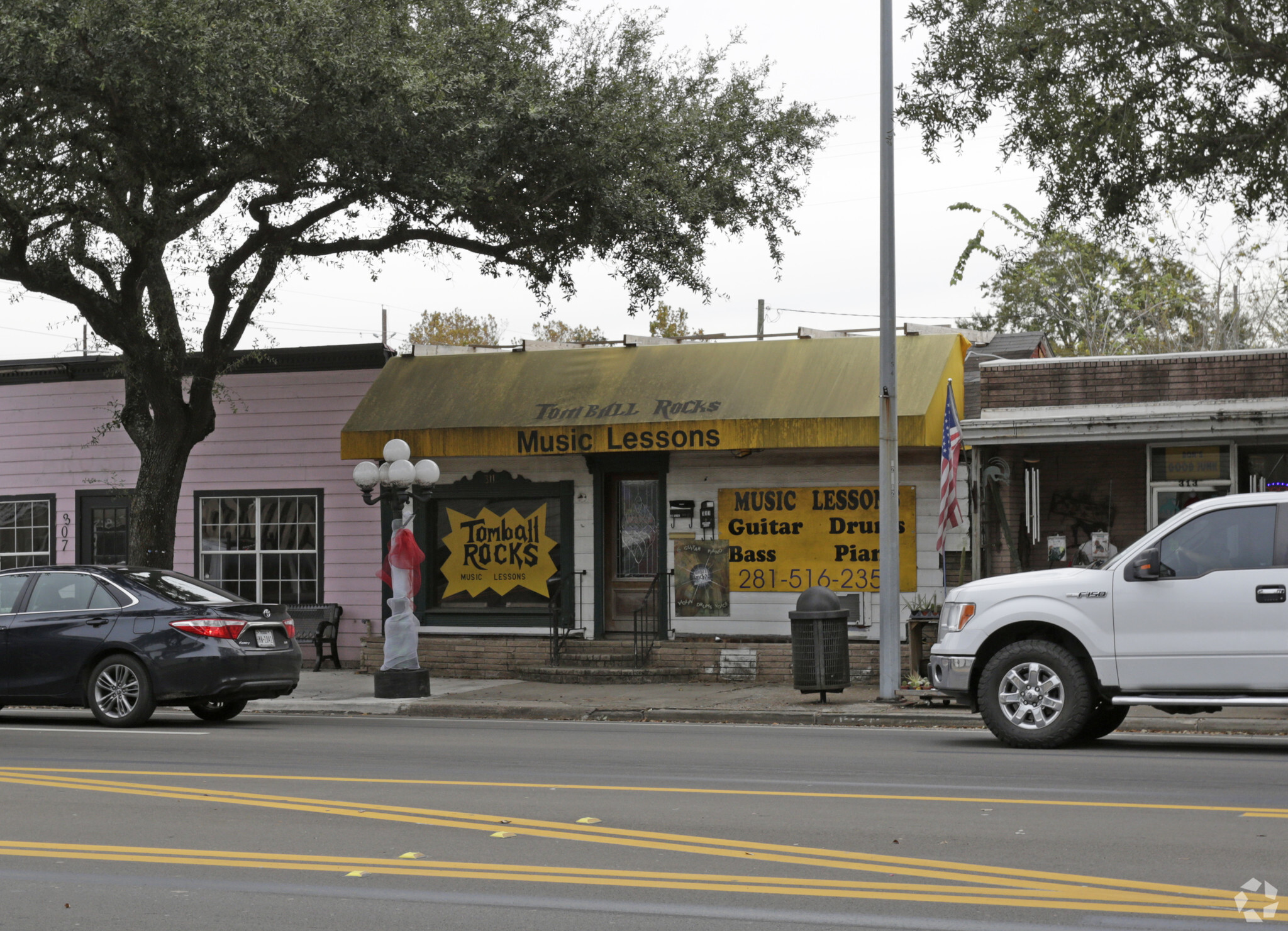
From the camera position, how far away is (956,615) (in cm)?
1233

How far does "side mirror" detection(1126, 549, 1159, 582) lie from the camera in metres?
11.4

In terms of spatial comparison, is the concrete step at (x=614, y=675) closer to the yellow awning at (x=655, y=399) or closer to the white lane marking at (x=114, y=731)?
the yellow awning at (x=655, y=399)

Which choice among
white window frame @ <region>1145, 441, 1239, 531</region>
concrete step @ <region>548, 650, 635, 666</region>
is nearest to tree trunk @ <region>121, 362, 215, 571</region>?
concrete step @ <region>548, 650, 635, 666</region>

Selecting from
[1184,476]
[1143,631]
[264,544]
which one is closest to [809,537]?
[1184,476]

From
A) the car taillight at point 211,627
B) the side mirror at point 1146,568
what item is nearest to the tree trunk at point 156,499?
the car taillight at point 211,627

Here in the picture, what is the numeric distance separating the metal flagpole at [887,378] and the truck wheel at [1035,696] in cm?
367

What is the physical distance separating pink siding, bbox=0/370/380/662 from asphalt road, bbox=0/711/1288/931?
9179 mm

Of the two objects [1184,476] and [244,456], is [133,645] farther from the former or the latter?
[1184,476]

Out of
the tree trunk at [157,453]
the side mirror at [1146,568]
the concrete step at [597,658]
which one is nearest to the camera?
the side mirror at [1146,568]

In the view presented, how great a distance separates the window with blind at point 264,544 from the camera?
878 inches

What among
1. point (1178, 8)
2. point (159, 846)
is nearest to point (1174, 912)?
point (159, 846)

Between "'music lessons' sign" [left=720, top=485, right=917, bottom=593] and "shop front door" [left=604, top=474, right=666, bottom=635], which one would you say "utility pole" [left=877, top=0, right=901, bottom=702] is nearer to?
"'music lessons' sign" [left=720, top=485, right=917, bottom=593]

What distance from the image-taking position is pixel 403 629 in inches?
691

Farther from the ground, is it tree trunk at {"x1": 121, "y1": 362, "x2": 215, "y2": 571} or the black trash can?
tree trunk at {"x1": 121, "y1": 362, "x2": 215, "y2": 571}
